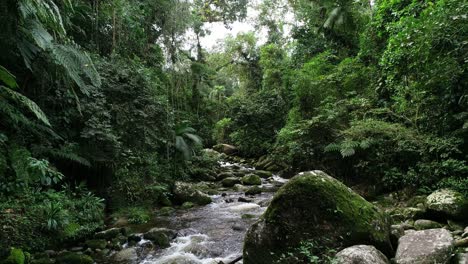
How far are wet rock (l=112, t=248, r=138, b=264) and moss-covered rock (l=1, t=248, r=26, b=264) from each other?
1.18 meters

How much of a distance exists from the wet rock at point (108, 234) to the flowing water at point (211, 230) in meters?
0.91

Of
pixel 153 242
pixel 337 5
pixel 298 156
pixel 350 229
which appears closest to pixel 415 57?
pixel 350 229

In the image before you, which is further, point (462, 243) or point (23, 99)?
point (23, 99)

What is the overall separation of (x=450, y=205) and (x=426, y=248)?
1.60m

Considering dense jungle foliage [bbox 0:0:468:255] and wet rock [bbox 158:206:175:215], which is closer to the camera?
dense jungle foliage [bbox 0:0:468:255]

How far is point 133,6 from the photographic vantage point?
8.73m

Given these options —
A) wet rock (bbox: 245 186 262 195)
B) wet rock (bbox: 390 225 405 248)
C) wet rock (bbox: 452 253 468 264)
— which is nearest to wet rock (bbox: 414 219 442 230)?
wet rock (bbox: 390 225 405 248)

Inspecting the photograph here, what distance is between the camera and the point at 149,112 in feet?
24.4

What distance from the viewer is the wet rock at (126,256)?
4371 millimetres

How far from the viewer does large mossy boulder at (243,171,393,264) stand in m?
3.21

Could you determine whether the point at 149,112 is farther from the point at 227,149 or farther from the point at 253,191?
the point at 227,149

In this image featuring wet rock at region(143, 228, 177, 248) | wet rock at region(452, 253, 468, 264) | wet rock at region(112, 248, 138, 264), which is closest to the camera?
wet rock at region(452, 253, 468, 264)

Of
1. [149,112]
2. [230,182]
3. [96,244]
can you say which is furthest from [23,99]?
[230,182]

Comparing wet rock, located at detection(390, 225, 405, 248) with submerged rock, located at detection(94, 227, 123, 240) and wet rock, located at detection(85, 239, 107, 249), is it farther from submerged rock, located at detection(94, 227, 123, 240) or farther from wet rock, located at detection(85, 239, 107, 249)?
submerged rock, located at detection(94, 227, 123, 240)
